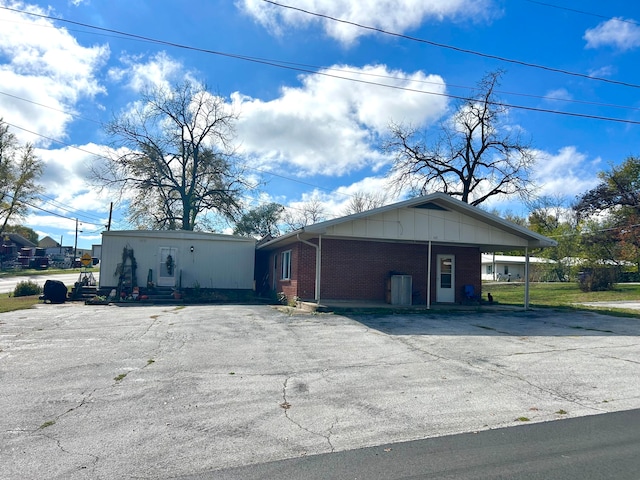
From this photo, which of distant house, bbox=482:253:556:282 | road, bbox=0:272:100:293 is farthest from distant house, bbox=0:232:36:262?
distant house, bbox=482:253:556:282

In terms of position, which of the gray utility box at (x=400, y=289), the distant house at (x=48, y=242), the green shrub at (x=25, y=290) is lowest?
the green shrub at (x=25, y=290)

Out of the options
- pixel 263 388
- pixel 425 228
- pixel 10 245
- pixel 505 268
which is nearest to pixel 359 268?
pixel 425 228

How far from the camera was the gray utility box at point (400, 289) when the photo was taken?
16.6 m

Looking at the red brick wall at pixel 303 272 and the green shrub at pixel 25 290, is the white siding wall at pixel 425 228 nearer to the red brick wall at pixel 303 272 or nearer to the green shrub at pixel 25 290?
the red brick wall at pixel 303 272

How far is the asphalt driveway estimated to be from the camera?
14.5ft

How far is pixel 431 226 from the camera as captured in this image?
15.7 metres

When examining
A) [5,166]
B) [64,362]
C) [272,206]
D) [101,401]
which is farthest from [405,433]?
[5,166]

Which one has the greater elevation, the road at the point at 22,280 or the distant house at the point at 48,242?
the distant house at the point at 48,242

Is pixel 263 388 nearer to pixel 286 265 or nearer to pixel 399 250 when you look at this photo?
pixel 399 250

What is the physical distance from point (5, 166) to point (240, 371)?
4933cm

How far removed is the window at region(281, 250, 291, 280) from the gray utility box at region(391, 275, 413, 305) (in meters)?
4.35

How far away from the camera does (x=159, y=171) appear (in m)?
33.8

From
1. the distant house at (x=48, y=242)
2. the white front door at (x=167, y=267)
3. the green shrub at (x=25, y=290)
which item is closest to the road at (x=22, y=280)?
the green shrub at (x=25, y=290)

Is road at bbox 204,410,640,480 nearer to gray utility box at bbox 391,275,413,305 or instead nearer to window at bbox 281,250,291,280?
gray utility box at bbox 391,275,413,305
